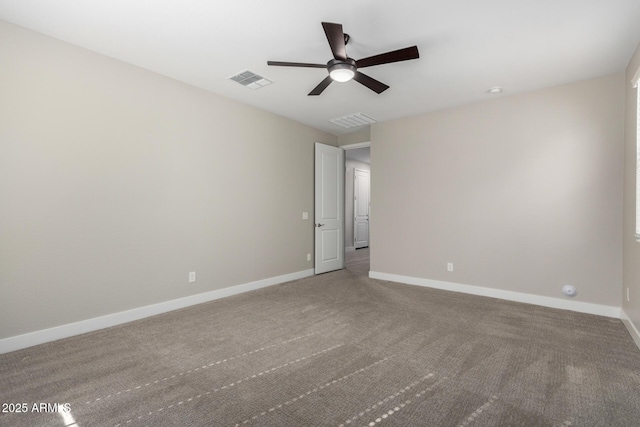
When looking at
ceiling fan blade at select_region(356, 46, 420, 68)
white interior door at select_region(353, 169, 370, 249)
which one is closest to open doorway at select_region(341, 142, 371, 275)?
white interior door at select_region(353, 169, 370, 249)

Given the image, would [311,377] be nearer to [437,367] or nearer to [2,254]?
[437,367]

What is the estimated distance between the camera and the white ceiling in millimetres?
2393

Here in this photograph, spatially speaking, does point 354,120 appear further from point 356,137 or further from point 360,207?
point 360,207

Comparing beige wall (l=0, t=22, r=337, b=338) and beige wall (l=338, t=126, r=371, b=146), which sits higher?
beige wall (l=338, t=126, r=371, b=146)

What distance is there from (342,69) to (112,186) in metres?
2.52

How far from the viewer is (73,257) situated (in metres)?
2.96

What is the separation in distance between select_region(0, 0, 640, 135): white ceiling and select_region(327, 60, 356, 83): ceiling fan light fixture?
10.6 inches

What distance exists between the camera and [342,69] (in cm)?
272

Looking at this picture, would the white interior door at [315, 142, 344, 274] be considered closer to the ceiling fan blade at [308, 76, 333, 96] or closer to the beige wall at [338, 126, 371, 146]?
the beige wall at [338, 126, 371, 146]

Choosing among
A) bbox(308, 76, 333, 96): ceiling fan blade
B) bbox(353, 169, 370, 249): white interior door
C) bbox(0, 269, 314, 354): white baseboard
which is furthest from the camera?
bbox(353, 169, 370, 249): white interior door

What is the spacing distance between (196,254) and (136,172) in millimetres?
1183

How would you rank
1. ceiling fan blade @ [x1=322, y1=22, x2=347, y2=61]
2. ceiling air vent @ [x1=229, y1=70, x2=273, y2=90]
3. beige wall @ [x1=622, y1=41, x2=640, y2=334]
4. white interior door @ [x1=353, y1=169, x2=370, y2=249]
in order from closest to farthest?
1. ceiling fan blade @ [x1=322, y1=22, x2=347, y2=61]
2. beige wall @ [x1=622, y1=41, x2=640, y2=334]
3. ceiling air vent @ [x1=229, y1=70, x2=273, y2=90]
4. white interior door @ [x1=353, y1=169, x2=370, y2=249]

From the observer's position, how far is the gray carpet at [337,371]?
1801 millimetres

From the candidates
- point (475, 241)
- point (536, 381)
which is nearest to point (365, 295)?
point (475, 241)
